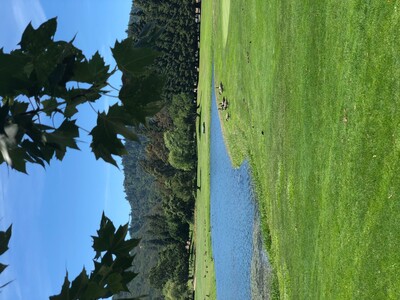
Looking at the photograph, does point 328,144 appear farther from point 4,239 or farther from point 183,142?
point 183,142

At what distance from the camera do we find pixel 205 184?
48.8m

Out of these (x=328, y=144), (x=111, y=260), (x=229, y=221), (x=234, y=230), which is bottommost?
(x=111, y=260)

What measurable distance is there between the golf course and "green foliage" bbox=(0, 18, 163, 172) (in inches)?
283

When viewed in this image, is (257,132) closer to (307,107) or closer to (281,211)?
(281,211)

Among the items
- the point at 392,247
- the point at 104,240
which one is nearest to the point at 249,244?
the point at 392,247

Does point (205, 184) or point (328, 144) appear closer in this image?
point (328, 144)

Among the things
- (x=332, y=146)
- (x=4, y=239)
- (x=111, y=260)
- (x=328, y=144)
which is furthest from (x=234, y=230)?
(x=4, y=239)

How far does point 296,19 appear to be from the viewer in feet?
55.0

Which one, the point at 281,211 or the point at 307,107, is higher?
the point at 307,107

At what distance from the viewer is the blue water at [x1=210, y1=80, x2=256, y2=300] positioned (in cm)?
2723

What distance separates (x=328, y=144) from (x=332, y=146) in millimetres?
310

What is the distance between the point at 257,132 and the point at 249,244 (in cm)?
679

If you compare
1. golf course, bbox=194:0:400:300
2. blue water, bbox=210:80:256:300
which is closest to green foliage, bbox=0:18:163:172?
golf course, bbox=194:0:400:300

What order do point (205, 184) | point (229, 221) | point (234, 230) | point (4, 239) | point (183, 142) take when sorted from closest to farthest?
point (4, 239)
point (234, 230)
point (229, 221)
point (205, 184)
point (183, 142)
